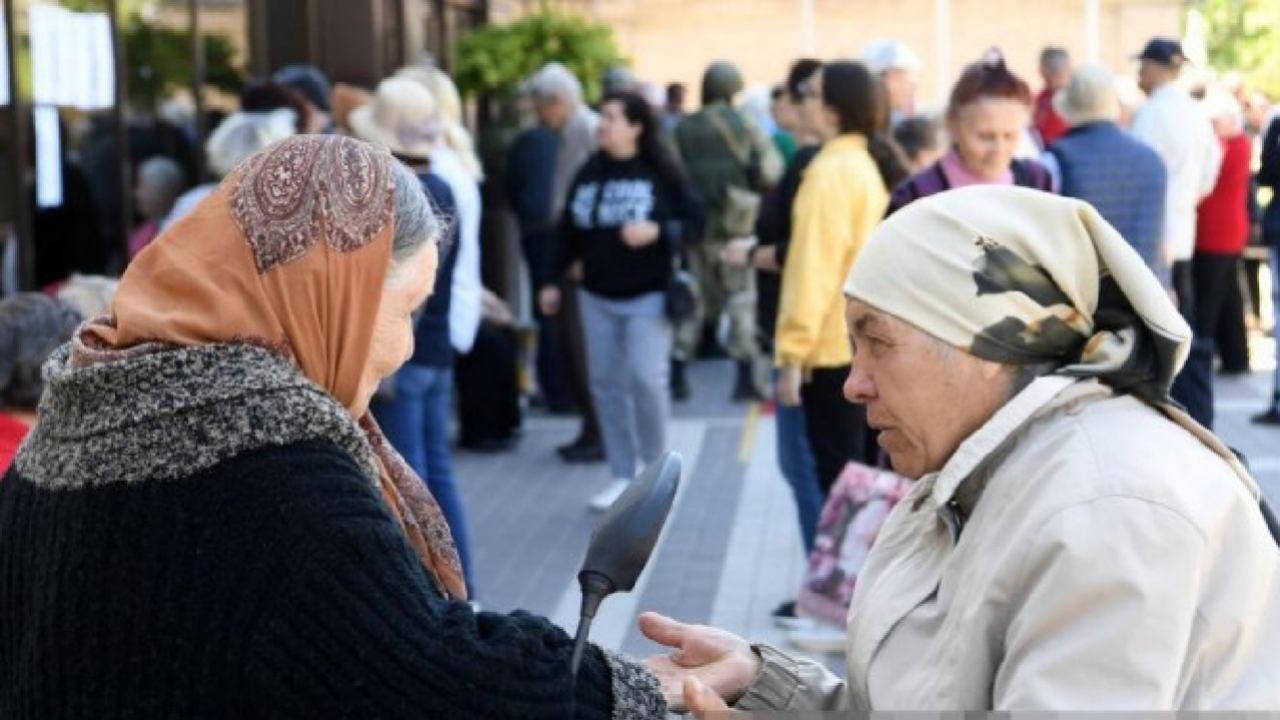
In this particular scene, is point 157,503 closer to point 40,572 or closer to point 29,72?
point 40,572

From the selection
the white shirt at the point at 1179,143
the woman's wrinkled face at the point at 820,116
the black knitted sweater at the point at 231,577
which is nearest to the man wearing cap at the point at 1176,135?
the white shirt at the point at 1179,143

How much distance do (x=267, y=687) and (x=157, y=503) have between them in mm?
258

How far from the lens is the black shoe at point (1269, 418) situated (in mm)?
12288

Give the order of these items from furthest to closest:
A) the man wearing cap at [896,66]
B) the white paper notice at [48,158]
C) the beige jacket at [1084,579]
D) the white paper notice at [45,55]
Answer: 1. the man wearing cap at [896,66]
2. the white paper notice at [48,158]
3. the white paper notice at [45,55]
4. the beige jacket at [1084,579]

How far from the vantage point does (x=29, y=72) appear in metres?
8.76

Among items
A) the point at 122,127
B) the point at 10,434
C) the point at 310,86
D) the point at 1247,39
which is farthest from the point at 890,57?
the point at 1247,39

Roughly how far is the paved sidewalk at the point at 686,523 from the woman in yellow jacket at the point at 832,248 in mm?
823

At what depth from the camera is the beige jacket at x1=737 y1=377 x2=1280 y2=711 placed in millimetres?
2291

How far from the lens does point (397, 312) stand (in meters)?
2.83

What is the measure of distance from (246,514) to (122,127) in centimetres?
790

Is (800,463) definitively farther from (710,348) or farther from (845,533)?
(710,348)

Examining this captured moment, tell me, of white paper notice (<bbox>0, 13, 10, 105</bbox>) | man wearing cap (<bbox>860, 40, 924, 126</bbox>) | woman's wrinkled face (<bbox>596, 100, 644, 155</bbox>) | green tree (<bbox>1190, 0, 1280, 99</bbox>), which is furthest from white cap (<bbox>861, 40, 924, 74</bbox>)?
green tree (<bbox>1190, 0, 1280, 99</bbox>)

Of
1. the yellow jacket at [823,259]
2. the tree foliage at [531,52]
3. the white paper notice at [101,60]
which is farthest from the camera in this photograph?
the tree foliage at [531,52]

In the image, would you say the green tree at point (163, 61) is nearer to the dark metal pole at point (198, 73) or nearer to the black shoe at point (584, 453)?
the dark metal pole at point (198, 73)
